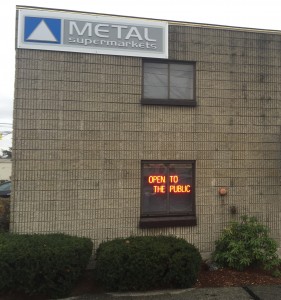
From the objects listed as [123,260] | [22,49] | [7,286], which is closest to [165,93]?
[22,49]

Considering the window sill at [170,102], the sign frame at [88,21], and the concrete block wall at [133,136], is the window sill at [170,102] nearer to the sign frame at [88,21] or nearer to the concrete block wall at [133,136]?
the concrete block wall at [133,136]

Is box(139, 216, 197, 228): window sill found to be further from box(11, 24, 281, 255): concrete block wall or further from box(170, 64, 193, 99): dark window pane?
box(170, 64, 193, 99): dark window pane

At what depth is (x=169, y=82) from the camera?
7230mm

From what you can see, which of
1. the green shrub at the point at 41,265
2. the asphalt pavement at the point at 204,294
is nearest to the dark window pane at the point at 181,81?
the green shrub at the point at 41,265

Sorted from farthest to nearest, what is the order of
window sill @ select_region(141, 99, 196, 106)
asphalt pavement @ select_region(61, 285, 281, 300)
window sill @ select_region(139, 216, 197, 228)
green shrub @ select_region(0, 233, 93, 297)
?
window sill @ select_region(141, 99, 196, 106), window sill @ select_region(139, 216, 197, 228), asphalt pavement @ select_region(61, 285, 281, 300), green shrub @ select_region(0, 233, 93, 297)

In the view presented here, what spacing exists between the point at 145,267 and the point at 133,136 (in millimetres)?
2617

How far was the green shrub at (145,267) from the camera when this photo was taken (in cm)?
550

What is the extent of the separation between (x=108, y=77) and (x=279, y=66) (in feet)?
12.6

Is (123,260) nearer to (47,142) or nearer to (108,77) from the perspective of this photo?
(47,142)

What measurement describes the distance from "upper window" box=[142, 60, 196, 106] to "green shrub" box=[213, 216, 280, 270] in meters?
2.75

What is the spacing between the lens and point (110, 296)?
552 centimetres

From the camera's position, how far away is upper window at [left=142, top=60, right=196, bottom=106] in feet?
23.4

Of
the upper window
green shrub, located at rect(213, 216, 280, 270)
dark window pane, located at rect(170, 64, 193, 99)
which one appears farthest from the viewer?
dark window pane, located at rect(170, 64, 193, 99)

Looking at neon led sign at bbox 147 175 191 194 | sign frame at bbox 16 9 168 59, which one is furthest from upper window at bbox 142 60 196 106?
neon led sign at bbox 147 175 191 194
